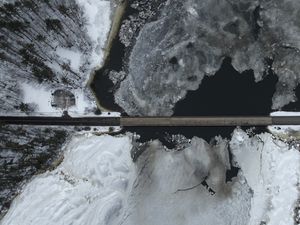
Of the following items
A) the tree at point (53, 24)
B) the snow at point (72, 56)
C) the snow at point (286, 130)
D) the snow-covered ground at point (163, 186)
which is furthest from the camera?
the snow at point (72, 56)

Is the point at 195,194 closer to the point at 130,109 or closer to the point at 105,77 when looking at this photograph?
the point at 130,109

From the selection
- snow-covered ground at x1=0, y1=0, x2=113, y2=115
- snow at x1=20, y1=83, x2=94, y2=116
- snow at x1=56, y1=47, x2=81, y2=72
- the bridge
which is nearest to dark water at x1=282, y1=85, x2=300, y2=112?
the bridge

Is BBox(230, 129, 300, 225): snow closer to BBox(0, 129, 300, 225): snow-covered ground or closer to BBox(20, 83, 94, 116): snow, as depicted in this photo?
BBox(0, 129, 300, 225): snow-covered ground

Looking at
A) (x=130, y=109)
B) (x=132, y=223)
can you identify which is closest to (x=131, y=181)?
(x=132, y=223)

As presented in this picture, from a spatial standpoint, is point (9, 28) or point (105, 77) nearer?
point (9, 28)

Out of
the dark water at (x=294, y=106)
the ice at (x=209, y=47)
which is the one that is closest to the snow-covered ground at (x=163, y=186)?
the dark water at (x=294, y=106)

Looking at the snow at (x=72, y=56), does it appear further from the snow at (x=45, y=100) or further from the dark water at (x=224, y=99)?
the dark water at (x=224, y=99)

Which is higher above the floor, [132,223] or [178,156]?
[178,156]

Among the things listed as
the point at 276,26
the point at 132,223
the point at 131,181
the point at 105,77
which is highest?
the point at 276,26

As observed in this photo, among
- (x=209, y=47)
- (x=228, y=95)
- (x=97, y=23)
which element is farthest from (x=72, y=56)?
(x=228, y=95)
